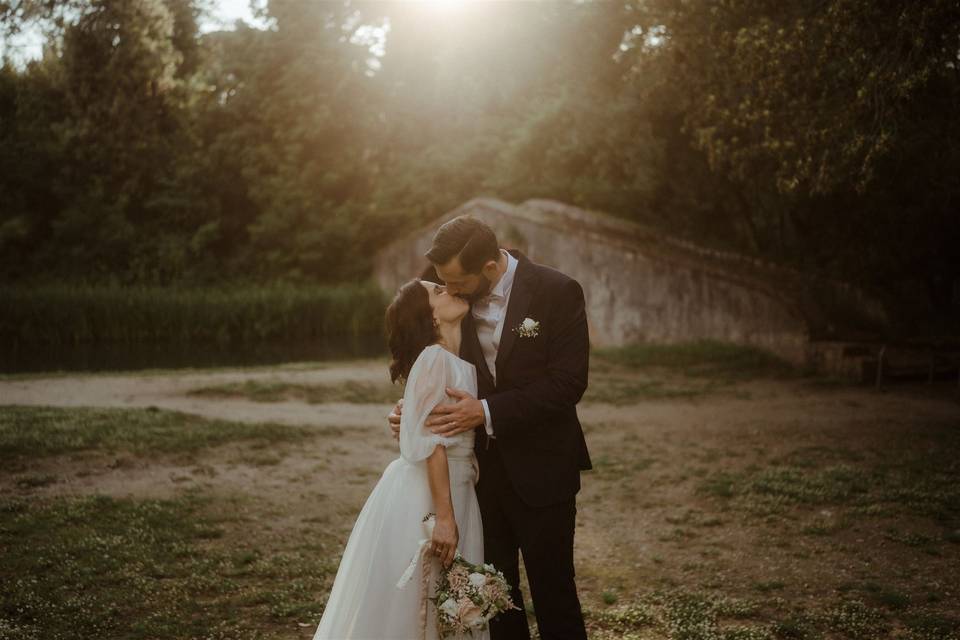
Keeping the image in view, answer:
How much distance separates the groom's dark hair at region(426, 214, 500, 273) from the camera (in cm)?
348

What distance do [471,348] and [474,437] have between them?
1.22ft

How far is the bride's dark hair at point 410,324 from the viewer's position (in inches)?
141

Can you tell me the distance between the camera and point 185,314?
21.6 metres

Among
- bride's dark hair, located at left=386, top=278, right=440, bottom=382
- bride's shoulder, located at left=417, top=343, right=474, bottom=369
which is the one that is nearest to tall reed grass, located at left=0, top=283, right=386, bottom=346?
bride's dark hair, located at left=386, top=278, right=440, bottom=382

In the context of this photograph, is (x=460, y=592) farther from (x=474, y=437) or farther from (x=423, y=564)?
(x=474, y=437)

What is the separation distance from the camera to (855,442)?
9414 mm

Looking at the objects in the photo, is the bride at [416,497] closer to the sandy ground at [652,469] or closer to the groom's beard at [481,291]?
the groom's beard at [481,291]

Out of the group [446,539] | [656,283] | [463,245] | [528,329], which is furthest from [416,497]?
[656,283]

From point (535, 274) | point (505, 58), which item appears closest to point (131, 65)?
point (505, 58)

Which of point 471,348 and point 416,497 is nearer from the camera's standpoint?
point 416,497

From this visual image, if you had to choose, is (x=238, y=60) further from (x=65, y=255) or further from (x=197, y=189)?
(x=65, y=255)

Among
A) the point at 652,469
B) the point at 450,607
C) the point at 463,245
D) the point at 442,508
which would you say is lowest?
the point at 652,469

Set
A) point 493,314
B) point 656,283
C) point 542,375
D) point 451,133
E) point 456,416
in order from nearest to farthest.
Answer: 1. point 456,416
2. point 542,375
3. point 493,314
4. point 656,283
5. point 451,133

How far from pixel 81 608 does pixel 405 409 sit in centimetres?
276
